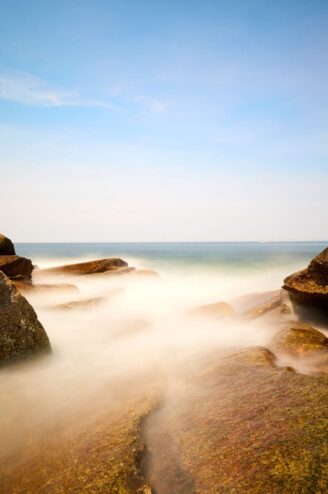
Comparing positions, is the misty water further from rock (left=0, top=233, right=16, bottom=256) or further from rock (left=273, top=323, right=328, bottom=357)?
rock (left=0, top=233, right=16, bottom=256)

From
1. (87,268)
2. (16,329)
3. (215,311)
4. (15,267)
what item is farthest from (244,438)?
(87,268)

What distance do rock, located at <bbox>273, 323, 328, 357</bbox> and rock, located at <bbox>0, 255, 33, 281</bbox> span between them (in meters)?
14.4

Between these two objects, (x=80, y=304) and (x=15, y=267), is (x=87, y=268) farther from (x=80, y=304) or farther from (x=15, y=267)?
(x=80, y=304)

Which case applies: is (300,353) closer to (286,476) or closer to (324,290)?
(324,290)

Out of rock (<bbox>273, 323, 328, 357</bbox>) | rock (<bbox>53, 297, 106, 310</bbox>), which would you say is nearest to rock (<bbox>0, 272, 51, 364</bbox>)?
rock (<bbox>53, 297, 106, 310</bbox>)

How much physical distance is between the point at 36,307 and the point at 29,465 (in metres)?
9.84

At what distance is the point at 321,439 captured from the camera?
3.37 metres

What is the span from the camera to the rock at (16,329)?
22.4ft

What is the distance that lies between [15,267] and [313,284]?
15.0 m

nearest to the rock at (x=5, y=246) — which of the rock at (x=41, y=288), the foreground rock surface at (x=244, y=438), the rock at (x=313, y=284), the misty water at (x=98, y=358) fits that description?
the rock at (x=41, y=288)

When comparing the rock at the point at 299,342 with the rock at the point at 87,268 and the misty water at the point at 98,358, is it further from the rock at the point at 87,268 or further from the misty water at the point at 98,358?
the rock at the point at 87,268

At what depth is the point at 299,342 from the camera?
791 cm

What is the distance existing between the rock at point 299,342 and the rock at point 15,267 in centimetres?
1439

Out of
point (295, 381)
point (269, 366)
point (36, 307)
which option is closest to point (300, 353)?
point (269, 366)
